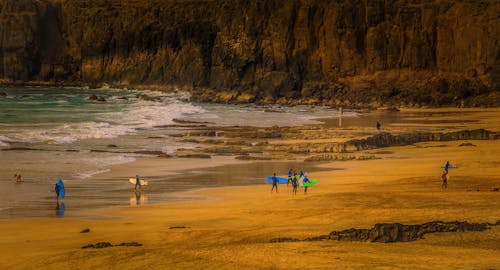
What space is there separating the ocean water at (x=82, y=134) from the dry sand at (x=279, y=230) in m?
2.09

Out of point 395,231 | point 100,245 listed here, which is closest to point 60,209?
point 100,245

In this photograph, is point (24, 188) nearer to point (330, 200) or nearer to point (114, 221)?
point (114, 221)

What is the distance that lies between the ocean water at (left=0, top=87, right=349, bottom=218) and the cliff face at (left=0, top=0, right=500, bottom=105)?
23.2 ft

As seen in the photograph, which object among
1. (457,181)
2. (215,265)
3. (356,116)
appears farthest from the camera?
(356,116)

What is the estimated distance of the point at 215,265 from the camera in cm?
1171

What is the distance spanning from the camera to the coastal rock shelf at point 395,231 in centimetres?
1298

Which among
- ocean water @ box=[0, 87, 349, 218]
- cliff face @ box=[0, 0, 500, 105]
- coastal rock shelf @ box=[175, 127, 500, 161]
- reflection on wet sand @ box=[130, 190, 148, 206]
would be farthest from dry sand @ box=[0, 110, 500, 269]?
cliff face @ box=[0, 0, 500, 105]

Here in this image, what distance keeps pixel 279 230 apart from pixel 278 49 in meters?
62.2

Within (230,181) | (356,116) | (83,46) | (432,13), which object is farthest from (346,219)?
(83,46)

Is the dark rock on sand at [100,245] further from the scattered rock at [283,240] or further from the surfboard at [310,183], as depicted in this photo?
the surfboard at [310,183]

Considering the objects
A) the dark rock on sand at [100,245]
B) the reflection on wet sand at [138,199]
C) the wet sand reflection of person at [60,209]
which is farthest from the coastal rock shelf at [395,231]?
the reflection on wet sand at [138,199]

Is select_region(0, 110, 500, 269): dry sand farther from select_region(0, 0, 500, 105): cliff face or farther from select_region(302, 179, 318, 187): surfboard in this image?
select_region(0, 0, 500, 105): cliff face

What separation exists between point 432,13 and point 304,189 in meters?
54.3

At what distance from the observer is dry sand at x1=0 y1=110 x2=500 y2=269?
11.9 metres
